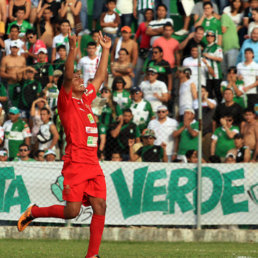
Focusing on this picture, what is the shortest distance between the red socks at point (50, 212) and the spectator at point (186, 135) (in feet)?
15.7

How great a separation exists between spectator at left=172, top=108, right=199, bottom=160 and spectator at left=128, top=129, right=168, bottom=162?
0.31m

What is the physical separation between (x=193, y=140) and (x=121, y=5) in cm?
620

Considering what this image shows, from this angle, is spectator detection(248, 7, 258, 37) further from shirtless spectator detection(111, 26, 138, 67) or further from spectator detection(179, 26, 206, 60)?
shirtless spectator detection(111, 26, 138, 67)

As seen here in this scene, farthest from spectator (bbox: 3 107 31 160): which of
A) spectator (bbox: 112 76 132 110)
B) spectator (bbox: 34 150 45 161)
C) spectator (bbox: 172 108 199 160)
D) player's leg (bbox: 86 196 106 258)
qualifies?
player's leg (bbox: 86 196 106 258)

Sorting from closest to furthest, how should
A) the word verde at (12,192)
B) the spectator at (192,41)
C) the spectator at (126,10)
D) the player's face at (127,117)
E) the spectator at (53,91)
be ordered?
the word verde at (12,192), the spectator at (53,91), the player's face at (127,117), the spectator at (192,41), the spectator at (126,10)

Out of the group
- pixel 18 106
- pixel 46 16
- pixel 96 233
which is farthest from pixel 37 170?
pixel 46 16

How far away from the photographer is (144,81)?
1327 centimetres

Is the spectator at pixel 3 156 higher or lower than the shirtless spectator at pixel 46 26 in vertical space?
lower

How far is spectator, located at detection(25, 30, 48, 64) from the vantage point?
Result: 51.1ft

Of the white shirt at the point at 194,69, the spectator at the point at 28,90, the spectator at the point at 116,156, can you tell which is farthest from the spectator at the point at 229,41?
the spectator at the point at 28,90

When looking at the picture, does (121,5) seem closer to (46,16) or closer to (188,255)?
(46,16)

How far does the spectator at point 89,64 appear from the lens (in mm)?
13625

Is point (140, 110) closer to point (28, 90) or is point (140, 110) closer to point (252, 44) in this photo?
point (28, 90)

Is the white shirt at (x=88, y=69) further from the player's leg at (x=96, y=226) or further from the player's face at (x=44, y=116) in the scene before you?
the player's leg at (x=96, y=226)
